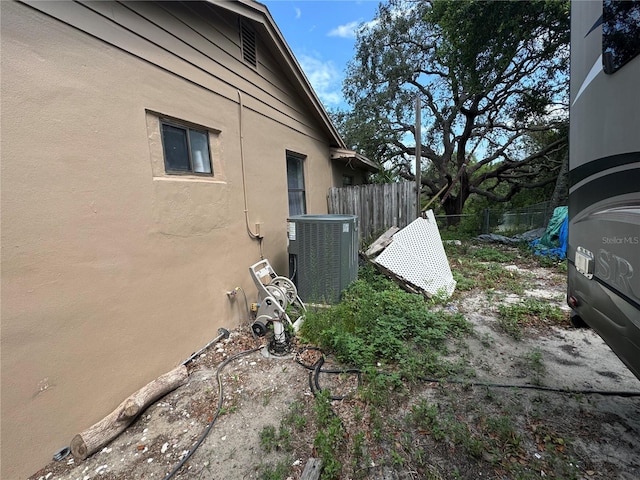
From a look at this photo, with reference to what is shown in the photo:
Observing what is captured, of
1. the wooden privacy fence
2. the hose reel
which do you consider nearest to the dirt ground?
the hose reel

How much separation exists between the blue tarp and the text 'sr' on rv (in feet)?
18.9

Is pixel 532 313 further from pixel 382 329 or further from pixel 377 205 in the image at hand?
pixel 377 205

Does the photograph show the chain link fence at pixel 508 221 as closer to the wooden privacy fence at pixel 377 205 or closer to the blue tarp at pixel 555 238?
the blue tarp at pixel 555 238

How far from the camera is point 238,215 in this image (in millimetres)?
3531

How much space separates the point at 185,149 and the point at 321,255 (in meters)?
2.08

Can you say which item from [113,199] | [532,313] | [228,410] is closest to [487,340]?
[532,313]

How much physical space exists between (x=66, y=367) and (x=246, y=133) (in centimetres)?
309

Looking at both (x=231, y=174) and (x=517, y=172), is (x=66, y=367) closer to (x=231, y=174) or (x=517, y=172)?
(x=231, y=174)

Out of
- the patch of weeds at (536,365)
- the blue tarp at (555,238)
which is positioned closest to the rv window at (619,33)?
the patch of weeds at (536,365)

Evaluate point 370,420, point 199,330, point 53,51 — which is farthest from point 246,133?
point 370,420

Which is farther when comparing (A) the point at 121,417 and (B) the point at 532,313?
(B) the point at 532,313

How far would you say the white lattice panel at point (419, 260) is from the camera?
4.35 meters

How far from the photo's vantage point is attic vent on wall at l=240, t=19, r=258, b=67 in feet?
12.3

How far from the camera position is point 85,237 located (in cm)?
192
